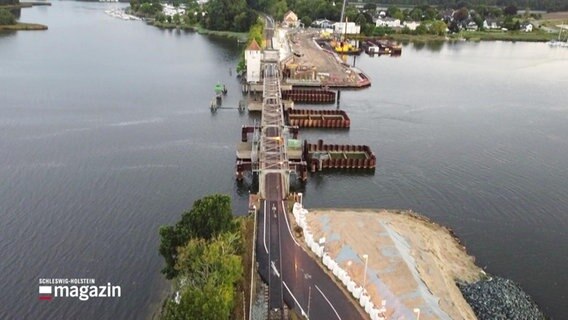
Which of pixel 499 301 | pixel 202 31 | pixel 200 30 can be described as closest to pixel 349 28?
pixel 202 31

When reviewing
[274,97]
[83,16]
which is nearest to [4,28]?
[83,16]

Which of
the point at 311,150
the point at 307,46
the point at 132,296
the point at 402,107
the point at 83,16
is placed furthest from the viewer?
the point at 83,16

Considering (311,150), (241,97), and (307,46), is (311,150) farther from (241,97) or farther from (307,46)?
(307,46)

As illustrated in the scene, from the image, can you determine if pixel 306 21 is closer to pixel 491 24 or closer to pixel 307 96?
pixel 491 24

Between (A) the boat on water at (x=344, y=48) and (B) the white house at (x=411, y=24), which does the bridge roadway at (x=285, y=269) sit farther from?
(B) the white house at (x=411, y=24)

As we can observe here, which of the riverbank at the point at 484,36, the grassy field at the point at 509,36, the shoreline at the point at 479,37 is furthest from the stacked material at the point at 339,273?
the grassy field at the point at 509,36
